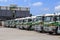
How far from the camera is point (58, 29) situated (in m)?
23.1

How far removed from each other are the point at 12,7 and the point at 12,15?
16.0ft

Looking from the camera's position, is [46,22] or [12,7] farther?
[12,7]

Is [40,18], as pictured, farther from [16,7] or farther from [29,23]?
[16,7]

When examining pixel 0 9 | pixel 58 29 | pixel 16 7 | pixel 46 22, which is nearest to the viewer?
pixel 58 29

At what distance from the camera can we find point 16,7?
10438 centimetres

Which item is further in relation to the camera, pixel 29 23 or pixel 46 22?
pixel 29 23

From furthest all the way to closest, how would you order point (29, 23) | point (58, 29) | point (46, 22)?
point (29, 23), point (46, 22), point (58, 29)

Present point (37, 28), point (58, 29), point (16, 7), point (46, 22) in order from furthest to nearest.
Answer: point (16, 7) → point (37, 28) → point (46, 22) → point (58, 29)

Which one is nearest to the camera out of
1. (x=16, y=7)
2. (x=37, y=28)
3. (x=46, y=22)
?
(x=46, y=22)

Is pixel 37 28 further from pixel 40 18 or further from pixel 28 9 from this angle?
pixel 28 9

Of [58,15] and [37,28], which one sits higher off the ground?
[58,15]

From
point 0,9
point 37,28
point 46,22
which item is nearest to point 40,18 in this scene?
point 37,28

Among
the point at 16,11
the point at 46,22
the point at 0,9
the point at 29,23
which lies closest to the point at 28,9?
the point at 16,11

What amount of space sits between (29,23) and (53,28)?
10705mm
